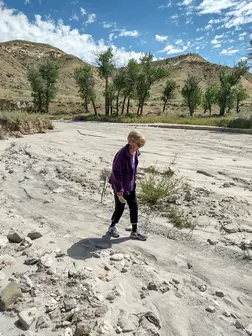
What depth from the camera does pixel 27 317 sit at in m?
2.16

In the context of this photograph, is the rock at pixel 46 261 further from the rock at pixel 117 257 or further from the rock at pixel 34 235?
the rock at pixel 117 257

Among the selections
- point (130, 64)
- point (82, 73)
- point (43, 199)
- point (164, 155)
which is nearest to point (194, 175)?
point (164, 155)

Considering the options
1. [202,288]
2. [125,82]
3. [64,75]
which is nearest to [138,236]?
[202,288]

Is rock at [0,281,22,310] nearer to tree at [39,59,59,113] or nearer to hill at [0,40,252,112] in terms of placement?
tree at [39,59,59,113]

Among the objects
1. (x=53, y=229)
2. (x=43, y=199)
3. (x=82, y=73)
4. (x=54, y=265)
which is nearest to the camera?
(x=54, y=265)

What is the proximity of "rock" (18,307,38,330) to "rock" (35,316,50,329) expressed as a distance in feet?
0.16

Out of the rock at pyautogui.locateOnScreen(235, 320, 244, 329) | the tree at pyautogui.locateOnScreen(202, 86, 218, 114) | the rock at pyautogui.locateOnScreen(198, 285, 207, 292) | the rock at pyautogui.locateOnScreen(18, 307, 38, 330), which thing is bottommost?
the rock at pyautogui.locateOnScreen(235, 320, 244, 329)

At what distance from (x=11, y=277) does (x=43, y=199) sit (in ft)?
7.49

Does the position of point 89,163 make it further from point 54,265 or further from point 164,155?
point 54,265

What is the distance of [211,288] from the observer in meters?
2.70

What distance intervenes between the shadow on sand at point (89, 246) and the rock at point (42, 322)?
91 cm

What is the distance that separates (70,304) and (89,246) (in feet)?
3.50

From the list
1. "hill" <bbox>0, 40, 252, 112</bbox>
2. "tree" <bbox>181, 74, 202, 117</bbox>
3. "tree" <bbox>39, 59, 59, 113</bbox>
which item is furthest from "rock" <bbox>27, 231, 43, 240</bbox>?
"hill" <bbox>0, 40, 252, 112</bbox>

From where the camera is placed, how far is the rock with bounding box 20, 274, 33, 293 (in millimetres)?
2496
